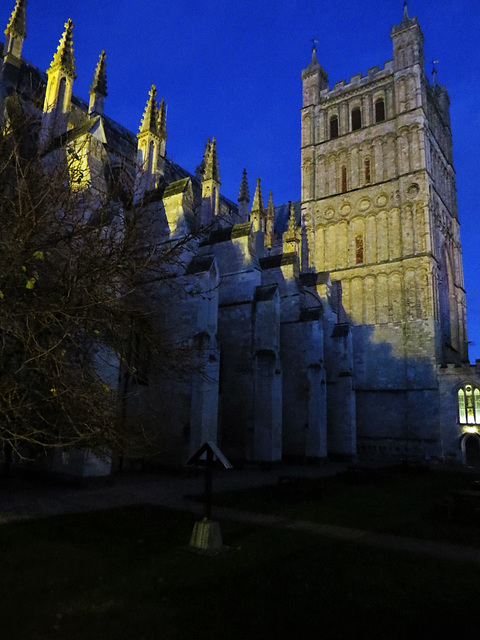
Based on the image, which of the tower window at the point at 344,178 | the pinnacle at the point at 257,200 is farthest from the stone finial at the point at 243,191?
the tower window at the point at 344,178

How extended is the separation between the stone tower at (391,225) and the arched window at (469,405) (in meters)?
1.62

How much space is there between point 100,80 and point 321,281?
57.1 ft

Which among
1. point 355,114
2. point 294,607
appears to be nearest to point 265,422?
point 294,607

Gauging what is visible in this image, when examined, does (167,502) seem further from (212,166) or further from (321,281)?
(321,281)

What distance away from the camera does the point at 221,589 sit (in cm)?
510

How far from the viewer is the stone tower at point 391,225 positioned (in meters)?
29.2

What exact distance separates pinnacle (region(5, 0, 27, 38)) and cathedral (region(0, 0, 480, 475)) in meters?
0.05

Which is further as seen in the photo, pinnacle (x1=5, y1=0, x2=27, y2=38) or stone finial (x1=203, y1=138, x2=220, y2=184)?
stone finial (x1=203, y1=138, x2=220, y2=184)

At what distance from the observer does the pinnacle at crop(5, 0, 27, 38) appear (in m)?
17.9

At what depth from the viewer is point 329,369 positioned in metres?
27.2

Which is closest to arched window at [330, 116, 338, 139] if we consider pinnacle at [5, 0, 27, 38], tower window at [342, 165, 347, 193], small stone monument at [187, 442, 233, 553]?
tower window at [342, 165, 347, 193]

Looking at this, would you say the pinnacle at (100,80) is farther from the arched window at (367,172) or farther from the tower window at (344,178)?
the arched window at (367,172)

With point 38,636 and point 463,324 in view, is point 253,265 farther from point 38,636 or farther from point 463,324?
Answer: point 463,324

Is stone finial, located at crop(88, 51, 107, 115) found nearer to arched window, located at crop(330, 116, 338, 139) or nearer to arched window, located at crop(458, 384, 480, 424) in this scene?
arched window, located at crop(330, 116, 338, 139)
